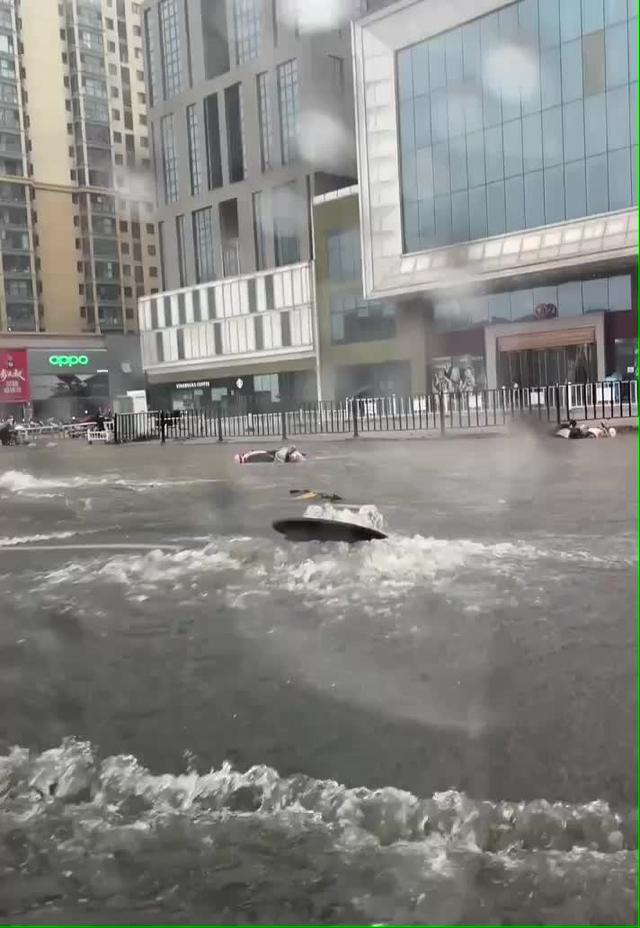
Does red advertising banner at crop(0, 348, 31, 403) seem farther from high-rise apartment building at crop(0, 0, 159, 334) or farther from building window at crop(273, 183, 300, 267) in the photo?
building window at crop(273, 183, 300, 267)

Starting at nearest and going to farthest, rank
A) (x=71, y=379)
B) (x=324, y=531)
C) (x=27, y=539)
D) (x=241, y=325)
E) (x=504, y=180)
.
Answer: (x=504, y=180) → (x=241, y=325) → (x=324, y=531) → (x=71, y=379) → (x=27, y=539)

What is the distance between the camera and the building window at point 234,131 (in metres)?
1.15

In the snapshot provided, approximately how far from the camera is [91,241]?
54.3 inches

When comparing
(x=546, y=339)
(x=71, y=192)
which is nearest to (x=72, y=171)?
(x=71, y=192)

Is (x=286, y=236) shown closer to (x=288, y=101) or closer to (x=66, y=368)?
(x=288, y=101)

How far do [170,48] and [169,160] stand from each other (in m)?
0.16

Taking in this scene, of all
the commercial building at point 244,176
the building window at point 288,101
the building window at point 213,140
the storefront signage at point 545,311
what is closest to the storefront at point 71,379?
the commercial building at point 244,176

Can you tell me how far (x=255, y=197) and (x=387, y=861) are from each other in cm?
97

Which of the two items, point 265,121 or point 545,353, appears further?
point 265,121

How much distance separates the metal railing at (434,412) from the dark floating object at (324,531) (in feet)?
0.44

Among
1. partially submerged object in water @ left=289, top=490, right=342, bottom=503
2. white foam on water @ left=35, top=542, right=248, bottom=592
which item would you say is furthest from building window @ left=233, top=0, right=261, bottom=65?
white foam on water @ left=35, top=542, right=248, bottom=592

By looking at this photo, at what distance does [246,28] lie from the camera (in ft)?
3.92

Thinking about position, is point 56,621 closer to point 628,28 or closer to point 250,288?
point 250,288

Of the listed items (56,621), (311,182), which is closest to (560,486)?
(311,182)
